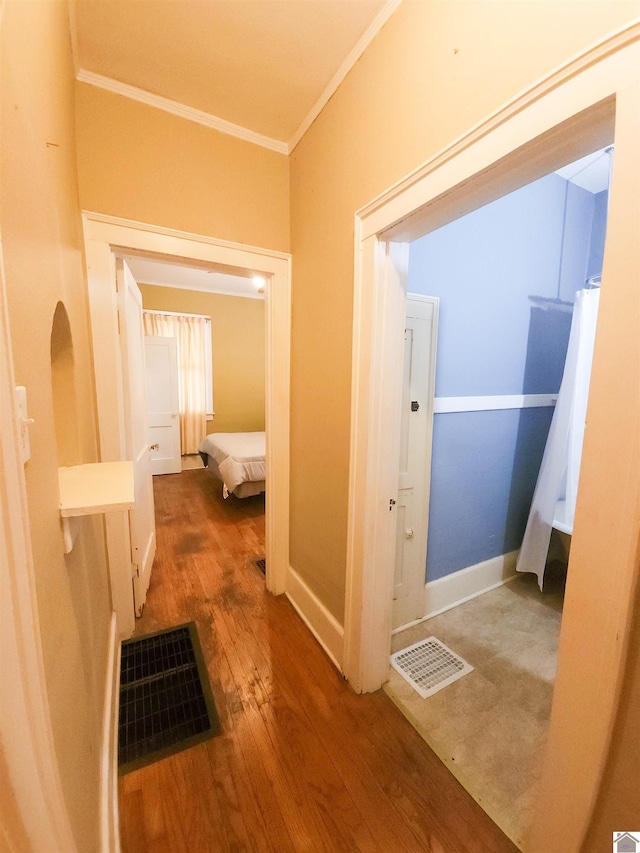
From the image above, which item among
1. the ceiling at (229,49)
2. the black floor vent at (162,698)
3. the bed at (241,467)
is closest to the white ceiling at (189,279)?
the bed at (241,467)

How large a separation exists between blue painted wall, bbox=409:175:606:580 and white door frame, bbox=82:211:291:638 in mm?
831

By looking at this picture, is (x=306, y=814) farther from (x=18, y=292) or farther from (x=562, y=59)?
(x=562, y=59)

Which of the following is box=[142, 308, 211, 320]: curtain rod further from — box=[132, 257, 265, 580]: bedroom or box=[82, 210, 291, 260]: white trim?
box=[82, 210, 291, 260]: white trim

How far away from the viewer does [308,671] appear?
1646mm

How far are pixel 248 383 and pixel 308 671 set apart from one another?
475 centimetres

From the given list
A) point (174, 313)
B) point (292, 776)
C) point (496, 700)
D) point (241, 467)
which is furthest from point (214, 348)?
point (496, 700)

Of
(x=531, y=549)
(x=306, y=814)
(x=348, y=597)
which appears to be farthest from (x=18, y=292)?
(x=531, y=549)

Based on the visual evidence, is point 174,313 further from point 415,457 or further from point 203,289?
point 415,457

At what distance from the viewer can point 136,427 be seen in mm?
2041

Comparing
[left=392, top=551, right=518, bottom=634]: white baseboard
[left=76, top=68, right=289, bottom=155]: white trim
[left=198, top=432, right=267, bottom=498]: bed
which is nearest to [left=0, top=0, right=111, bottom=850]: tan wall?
[left=76, top=68, right=289, bottom=155]: white trim

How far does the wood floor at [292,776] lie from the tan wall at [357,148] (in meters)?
0.38

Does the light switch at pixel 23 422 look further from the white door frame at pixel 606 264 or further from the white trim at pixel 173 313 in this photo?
the white trim at pixel 173 313

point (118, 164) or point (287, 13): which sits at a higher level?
point (287, 13)

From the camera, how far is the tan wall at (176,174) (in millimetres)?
1530
